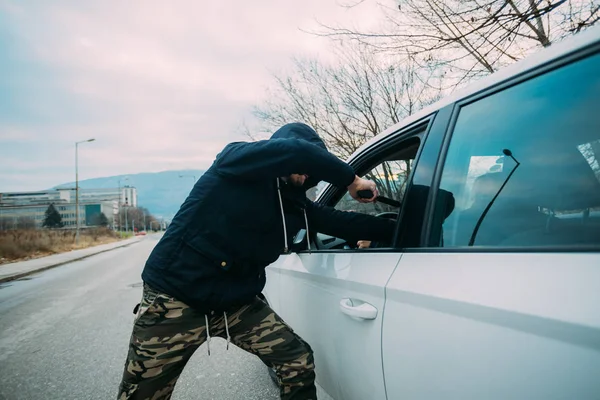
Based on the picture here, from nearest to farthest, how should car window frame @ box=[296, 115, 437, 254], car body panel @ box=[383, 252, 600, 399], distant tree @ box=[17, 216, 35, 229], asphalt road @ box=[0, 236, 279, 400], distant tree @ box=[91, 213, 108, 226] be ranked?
car body panel @ box=[383, 252, 600, 399], car window frame @ box=[296, 115, 437, 254], asphalt road @ box=[0, 236, 279, 400], distant tree @ box=[17, 216, 35, 229], distant tree @ box=[91, 213, 108, 226]

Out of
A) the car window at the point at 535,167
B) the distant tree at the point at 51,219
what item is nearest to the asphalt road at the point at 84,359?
the car window at the point at 535,167

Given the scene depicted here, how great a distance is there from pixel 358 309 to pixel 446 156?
0.61 metres

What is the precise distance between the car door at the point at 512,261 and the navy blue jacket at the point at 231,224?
1.83 ft

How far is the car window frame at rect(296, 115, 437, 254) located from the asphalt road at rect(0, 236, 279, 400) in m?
1.57

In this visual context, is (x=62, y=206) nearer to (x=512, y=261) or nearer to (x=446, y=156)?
(x=446, y=156)

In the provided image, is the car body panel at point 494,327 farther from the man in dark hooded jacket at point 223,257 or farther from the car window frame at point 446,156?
the man in dark hooded jacket at point 223,257

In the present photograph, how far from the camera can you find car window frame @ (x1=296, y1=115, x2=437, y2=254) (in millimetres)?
1422

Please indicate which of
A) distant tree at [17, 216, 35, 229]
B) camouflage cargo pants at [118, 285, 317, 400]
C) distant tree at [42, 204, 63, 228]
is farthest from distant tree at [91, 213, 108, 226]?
camouflage cargo pants at [118, 285, 317, 400]

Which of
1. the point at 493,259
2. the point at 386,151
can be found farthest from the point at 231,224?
the point at 493,259

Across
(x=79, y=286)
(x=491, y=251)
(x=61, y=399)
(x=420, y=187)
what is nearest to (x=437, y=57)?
(x=420, y=187)

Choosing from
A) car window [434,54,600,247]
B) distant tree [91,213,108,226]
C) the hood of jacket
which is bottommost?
distant tree [91,213,108,226]

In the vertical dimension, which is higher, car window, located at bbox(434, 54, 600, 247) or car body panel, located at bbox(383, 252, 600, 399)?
car window, located at bbox(434, 54, 600, 247)

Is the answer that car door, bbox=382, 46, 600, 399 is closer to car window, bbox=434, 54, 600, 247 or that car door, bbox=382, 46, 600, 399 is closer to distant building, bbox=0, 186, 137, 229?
car window, bbox=434, 54, 600, 247

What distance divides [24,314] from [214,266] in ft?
20.5
